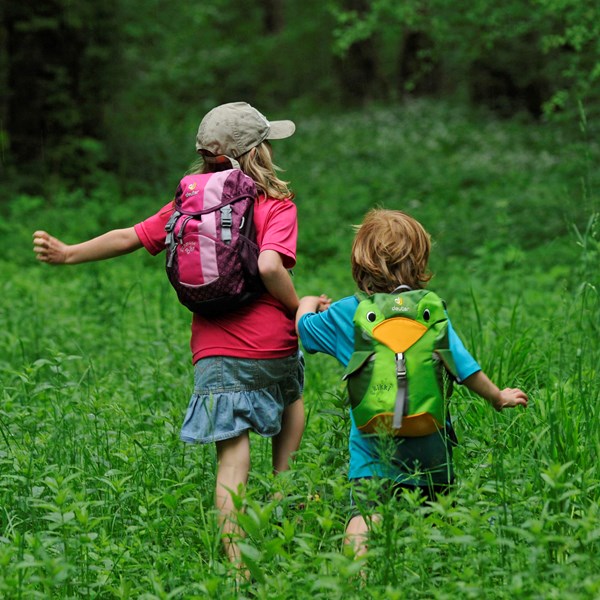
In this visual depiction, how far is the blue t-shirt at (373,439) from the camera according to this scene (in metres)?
3.25

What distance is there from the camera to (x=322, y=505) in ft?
10.9

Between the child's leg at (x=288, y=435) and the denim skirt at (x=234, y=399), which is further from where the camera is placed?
the child's leg at (x=288, y=435)

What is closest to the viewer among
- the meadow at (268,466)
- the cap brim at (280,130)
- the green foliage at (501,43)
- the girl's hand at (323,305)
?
the meadow at (268,466)

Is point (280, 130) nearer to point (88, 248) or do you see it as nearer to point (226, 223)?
point (226, 223)

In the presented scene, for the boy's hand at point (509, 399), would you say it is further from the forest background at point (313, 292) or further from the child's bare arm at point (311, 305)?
the child's bare arm at point (311, 305)

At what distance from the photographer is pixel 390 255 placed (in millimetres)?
3359

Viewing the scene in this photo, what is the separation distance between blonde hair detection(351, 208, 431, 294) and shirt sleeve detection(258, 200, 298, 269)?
0.26m

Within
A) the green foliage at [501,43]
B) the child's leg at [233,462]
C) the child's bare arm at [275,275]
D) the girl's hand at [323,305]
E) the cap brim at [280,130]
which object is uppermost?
the green foliage at [501,43]

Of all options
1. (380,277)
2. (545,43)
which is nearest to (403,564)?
(380,277)

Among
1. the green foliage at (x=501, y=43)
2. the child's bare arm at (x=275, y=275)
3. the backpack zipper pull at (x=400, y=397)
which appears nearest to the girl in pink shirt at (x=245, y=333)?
the child's bare arm at (x=275, y=275)

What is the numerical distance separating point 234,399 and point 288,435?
0.40 m

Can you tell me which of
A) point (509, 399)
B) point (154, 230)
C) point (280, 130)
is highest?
point (280, 130)

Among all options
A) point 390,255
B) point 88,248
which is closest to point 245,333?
point 390,255

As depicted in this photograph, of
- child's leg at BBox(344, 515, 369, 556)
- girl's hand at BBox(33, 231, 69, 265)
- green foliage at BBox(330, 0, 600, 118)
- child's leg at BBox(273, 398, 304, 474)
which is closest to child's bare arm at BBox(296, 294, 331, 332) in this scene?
child's leg at BBox(273, 398, 304, 474)
